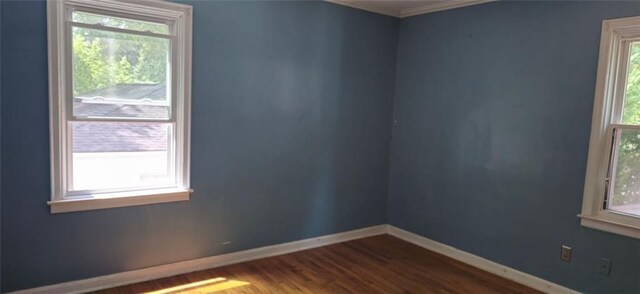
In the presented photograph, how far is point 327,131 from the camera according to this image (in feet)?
13.5

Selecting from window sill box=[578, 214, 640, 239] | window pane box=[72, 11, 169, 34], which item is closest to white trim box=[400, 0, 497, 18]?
window sill box=[578, 214, 640, 239]

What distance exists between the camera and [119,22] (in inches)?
118

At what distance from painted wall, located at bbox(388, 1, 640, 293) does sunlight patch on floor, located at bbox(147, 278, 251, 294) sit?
201 centimetres

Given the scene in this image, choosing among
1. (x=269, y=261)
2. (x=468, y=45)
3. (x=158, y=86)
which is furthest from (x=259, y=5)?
(x=269, y=261)

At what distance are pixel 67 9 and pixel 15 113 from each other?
73 cm

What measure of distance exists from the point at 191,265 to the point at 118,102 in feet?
4.54

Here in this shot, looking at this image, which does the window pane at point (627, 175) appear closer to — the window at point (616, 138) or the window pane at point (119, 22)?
the window at point (616, 138)

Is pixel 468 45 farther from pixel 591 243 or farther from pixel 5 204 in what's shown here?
pixel 5 204

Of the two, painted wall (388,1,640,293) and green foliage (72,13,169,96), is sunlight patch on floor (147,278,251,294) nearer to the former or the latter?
green foliage (72,13,169,96)

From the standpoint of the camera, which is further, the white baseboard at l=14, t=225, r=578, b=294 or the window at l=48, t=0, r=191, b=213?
the white baseboard at l=14, t=225, r=578, b=294

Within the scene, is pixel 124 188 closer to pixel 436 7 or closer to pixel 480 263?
pixel 480 263

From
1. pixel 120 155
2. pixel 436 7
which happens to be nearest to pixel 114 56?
pixel 120 155

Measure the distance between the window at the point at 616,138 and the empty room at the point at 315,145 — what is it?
0.04 ft

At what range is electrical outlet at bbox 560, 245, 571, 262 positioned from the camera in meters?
3.20
